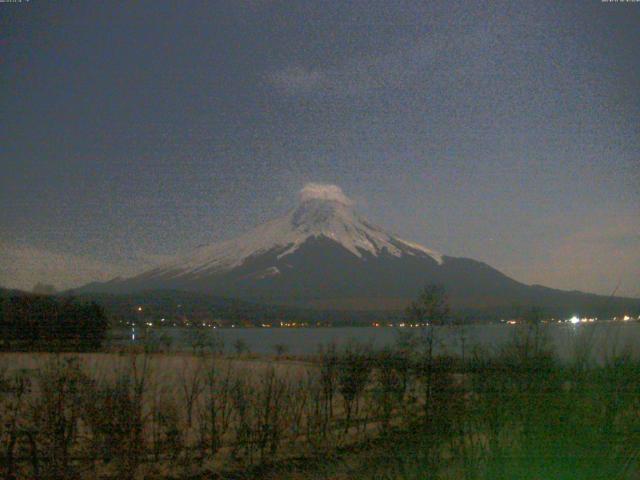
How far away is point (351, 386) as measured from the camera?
13.4 m

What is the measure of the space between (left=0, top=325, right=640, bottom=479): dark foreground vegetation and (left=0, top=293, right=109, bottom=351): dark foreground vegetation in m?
4.54

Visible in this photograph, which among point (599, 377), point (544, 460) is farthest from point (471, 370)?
point (544, 460)

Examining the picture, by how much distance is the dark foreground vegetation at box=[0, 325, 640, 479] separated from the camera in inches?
168

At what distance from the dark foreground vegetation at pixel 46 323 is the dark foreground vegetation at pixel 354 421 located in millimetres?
4539

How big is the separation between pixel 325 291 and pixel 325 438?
4545 cm

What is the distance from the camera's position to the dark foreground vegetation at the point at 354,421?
14.0ft

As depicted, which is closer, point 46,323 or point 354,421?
point 354,421

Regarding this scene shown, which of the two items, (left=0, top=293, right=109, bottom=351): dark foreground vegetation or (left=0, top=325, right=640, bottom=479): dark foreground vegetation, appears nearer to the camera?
(left=0, top=325, right=640, bottom=479): dark foreground vegetation

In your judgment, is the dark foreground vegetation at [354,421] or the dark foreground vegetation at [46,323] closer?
the dark foreground vegetation at [354,421]

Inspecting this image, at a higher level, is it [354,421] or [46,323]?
[46,323]

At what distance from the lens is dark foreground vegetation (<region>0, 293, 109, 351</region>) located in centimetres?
1842

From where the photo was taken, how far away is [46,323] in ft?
62.9

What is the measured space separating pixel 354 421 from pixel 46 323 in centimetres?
1051

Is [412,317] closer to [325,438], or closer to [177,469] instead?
[325,438]
